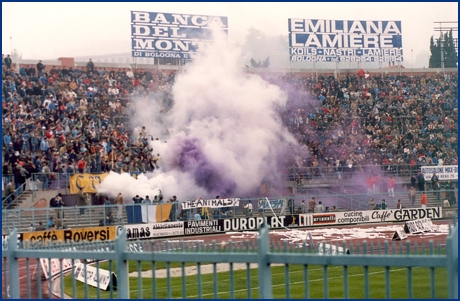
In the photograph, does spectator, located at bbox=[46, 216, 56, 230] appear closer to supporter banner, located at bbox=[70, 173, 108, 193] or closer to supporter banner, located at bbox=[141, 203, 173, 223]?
supporter banner, located at bbox=[141, 203, 173, 223]

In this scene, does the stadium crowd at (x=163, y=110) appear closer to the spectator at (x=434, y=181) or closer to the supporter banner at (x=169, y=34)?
the supporter banner at (x=169, y=34)

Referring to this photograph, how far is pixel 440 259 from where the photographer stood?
248 inches

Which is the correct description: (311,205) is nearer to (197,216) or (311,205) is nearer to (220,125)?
(197,216)

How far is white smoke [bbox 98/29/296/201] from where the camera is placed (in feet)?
137

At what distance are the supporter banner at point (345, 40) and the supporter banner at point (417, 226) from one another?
26.5 meters

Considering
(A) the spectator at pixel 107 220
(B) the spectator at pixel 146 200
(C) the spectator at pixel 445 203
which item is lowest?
(C) the spectator at pixel 445 203

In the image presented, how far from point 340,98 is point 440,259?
45054mm

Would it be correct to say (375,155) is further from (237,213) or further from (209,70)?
(237,213)

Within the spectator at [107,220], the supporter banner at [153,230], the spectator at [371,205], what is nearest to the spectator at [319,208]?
the spectator at [371,205]

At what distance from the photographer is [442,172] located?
→ 42438mm

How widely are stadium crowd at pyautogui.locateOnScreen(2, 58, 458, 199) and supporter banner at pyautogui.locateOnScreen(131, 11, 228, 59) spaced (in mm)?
1713

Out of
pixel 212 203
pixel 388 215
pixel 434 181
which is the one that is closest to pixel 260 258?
pixel 212 203

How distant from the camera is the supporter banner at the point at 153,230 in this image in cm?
3108

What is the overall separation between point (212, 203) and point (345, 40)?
25.5 meters
